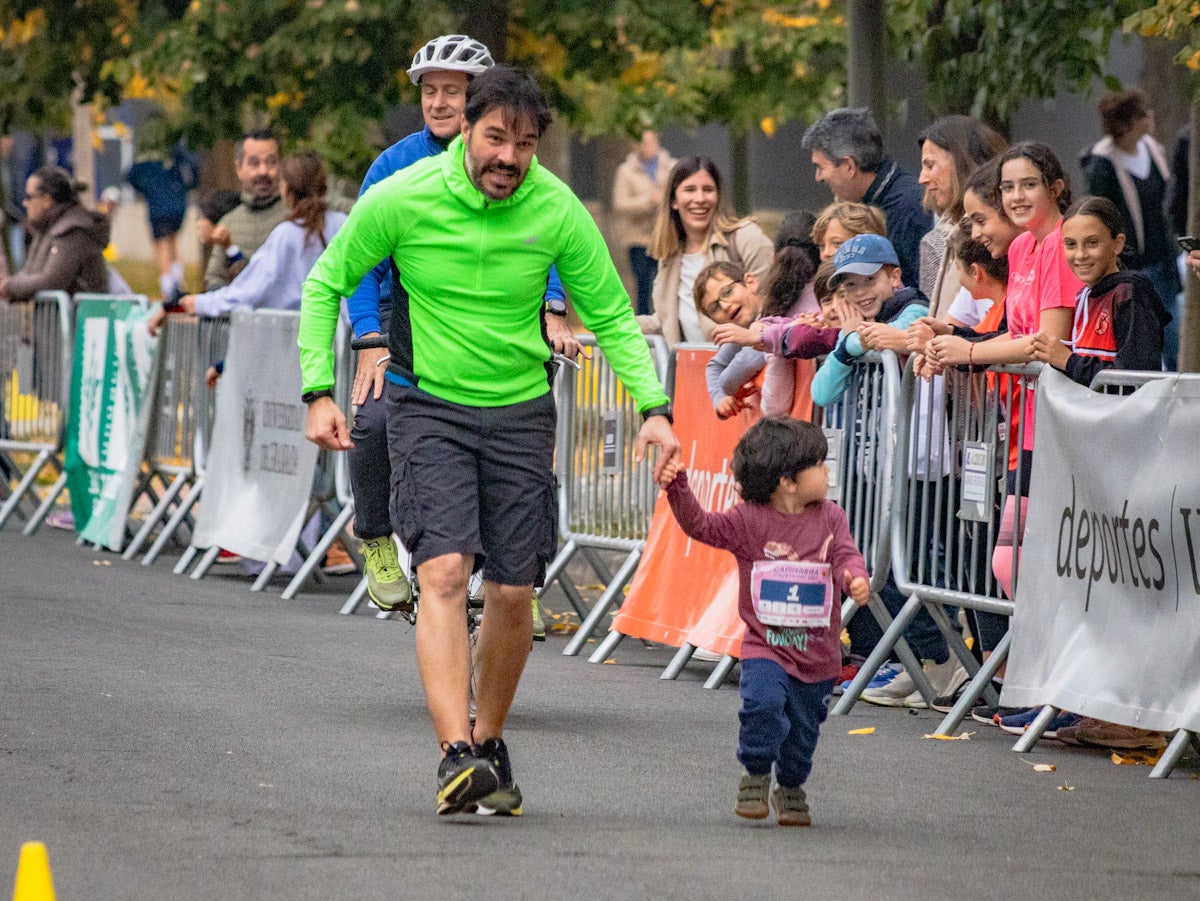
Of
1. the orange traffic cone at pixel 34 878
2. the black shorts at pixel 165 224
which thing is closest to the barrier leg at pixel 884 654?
the orange traffic cone at pixel 34 878

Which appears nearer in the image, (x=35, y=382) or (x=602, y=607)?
(x=602, y=607)

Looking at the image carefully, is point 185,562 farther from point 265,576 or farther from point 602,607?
point 602,607

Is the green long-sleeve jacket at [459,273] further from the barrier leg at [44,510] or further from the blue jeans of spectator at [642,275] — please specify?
the blue jeans of spectator at [642,275]

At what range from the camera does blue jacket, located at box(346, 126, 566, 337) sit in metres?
8.01

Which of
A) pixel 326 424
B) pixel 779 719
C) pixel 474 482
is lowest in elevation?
pixel 779 719

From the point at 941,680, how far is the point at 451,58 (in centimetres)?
315

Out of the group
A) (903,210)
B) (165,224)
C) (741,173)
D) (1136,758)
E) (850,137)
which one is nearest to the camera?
(1136,758)

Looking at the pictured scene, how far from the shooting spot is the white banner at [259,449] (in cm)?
1200

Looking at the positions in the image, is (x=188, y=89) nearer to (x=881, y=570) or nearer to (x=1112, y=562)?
(x=881, y=570)

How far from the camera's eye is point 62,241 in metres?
15.2

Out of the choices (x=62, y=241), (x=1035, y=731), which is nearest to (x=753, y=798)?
(x=1035, y=731)

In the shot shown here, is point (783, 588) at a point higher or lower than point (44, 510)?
higher

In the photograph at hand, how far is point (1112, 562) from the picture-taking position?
764 cm

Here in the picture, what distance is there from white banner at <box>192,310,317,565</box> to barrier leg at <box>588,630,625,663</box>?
236 cm
